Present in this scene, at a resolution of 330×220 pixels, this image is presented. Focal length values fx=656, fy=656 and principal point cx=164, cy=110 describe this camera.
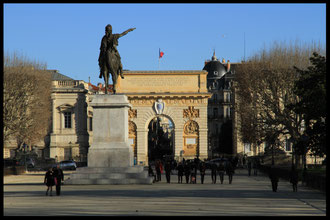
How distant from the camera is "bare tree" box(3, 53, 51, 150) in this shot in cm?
5353

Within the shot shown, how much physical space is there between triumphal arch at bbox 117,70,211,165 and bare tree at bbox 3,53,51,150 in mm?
11806

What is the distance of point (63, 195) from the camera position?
23.8m

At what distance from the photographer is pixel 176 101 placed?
239 ft

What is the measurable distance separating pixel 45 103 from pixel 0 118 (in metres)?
46.3

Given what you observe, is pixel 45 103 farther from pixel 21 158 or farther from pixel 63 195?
pixel 63 195

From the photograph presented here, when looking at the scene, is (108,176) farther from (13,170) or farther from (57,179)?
(13,170)

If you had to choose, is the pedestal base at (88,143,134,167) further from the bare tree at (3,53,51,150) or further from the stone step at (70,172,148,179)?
the bare tree at (3,53,51,150)

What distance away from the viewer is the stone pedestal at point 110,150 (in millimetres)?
29109

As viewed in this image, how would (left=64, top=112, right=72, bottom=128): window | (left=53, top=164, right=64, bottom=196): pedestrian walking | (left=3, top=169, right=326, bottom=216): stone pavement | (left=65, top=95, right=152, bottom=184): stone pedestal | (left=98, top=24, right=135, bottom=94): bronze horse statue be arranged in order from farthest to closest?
1. (left=64, top=112, right=72, bottom=128): window
2. (left=98, top=24, right=135, bottom=94): bronze horse statue
3. (left=65, top=95, right=152, bottom=184): stone pedestal
4. (left=53, top=164, right=64, bottom=196): pedestrian walking
5. (left=3, top=169, right=326, bottom=216): stone pavement

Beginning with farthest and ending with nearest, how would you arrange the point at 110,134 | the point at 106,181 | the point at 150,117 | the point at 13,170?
the point at 150,117 < the point at 13,170 < the point at 110,134 < the point at 106,181

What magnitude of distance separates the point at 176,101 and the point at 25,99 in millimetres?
21199

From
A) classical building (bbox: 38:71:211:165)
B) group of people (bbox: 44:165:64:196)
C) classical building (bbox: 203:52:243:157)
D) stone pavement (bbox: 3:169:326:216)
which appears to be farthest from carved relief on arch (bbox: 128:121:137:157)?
group of people (bbox: 44:165:64:196)

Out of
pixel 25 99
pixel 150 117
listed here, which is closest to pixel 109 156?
pixel 25 99

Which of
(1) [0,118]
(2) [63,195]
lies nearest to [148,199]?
(2) [63,195]
